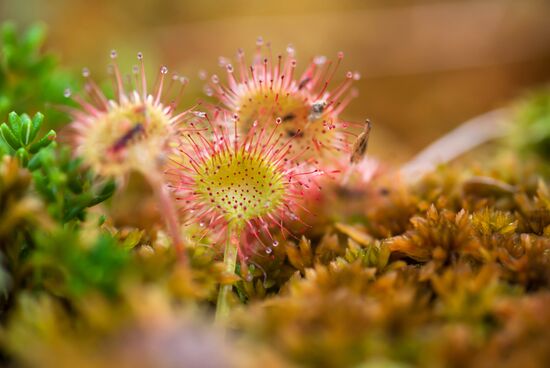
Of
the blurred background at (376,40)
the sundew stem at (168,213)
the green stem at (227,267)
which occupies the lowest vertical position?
the green stem at (227,267)

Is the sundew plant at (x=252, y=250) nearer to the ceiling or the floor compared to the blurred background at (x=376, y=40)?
nearer to the floor

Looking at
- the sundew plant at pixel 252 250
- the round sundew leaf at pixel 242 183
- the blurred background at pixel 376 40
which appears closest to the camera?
the sundew plant at pixel 252 250

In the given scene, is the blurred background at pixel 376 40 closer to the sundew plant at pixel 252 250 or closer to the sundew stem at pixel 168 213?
the sundew plant at pixel 252 250

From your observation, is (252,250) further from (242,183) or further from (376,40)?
(376,40)

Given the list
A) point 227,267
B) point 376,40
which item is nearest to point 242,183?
point 227,267

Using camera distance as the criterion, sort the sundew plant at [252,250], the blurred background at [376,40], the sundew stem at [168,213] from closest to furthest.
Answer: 1. the sundew plant at [252,250]
2. the sundew stem at [168,213]
3. the blurred background at [376,40]

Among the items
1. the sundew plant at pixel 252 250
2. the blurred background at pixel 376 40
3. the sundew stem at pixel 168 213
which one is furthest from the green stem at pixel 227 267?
the blurred background at pixel 376 40

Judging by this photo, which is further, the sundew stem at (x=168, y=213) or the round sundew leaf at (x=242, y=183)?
the round sundew leaf at (x=242, y=183)
